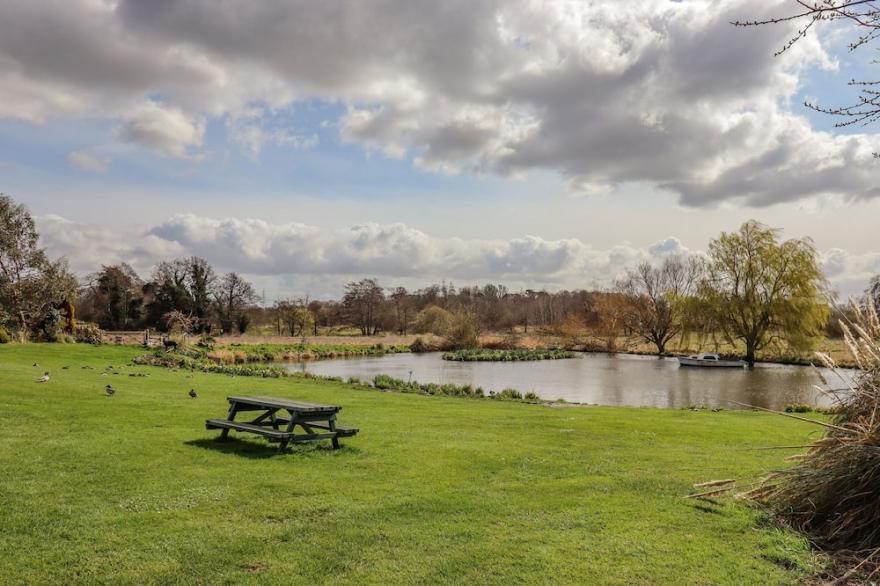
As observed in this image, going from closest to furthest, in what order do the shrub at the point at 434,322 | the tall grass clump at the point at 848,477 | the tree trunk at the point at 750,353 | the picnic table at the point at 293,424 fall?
the tall grass clump at the point at 848,477
the picnic table at the point at 293,424
the tree trunk at the point at 750,353
the shrub at the point at 434,322

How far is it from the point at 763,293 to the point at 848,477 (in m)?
42.0

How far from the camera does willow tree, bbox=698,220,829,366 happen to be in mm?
41094

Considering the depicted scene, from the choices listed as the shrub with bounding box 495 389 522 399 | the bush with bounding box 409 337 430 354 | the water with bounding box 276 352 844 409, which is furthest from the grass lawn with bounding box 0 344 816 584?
the bush with bounding box 409 337 430 354

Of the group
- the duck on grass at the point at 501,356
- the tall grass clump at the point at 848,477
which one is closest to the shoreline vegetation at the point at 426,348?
the duck on grass at the point at 501,356

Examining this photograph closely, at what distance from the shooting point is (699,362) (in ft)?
138

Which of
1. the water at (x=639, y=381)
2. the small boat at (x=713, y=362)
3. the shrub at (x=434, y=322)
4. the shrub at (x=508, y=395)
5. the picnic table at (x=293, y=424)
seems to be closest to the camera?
the picnic table at (x=293, y=424)

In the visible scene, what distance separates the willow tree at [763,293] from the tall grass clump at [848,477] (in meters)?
39.9

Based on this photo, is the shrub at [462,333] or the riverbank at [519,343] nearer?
the riverbank at [519,343]

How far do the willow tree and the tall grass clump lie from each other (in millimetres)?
39854

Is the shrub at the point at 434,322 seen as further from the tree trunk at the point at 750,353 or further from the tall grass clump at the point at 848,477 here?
the tall grass clump at the point at 848,477

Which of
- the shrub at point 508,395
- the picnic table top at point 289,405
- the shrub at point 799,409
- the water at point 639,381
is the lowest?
the water at point 639,381

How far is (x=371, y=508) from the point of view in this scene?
620cm

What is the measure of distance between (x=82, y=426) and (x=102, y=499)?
4.52 meters

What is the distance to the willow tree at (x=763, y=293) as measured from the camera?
4109 centimetres
